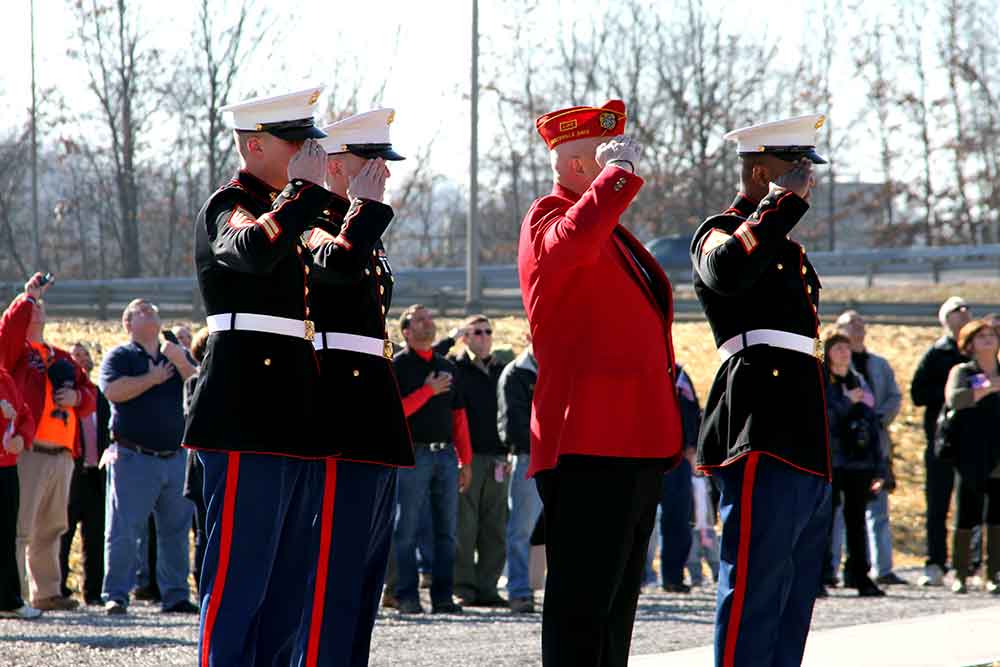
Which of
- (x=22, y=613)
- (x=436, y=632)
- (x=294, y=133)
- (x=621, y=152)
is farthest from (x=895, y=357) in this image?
(x=294, y=133)

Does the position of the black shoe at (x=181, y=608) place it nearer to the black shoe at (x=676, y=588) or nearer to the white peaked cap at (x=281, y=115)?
the black shoe at (x=676, y=588)

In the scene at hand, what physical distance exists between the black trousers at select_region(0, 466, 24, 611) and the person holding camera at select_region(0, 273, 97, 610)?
0.76 metres

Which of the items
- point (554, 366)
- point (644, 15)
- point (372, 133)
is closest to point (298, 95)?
point (372, 133)

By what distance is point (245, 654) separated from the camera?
5090 millimetres

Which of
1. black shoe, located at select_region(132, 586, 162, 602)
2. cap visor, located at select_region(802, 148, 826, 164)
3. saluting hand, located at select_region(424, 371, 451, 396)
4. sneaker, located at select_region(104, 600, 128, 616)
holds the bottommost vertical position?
black shoe, located at select_region(132, 586, 162, 602)

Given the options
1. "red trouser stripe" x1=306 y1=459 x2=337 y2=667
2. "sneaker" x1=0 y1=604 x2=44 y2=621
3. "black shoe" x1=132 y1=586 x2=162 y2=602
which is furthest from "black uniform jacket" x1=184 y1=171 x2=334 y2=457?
"black shoe" x1=132 y1=586 x2=162 y2=602

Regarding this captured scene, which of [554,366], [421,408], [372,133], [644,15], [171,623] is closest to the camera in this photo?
[554,366]

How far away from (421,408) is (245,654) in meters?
6.03

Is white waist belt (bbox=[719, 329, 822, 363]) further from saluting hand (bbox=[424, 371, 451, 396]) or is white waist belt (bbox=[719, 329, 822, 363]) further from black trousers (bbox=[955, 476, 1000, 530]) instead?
black trousers (bbox=[955, 476, 1000, 530])

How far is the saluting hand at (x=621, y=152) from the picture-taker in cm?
523

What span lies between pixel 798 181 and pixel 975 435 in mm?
7169

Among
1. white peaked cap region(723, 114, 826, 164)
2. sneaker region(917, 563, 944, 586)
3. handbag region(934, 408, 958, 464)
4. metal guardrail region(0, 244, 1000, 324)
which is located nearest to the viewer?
white peaked cap region(723, 114, 826, 164)

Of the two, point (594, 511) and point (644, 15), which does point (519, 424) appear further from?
point (644, 15)

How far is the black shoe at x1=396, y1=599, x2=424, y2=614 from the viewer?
1077 centimetres
